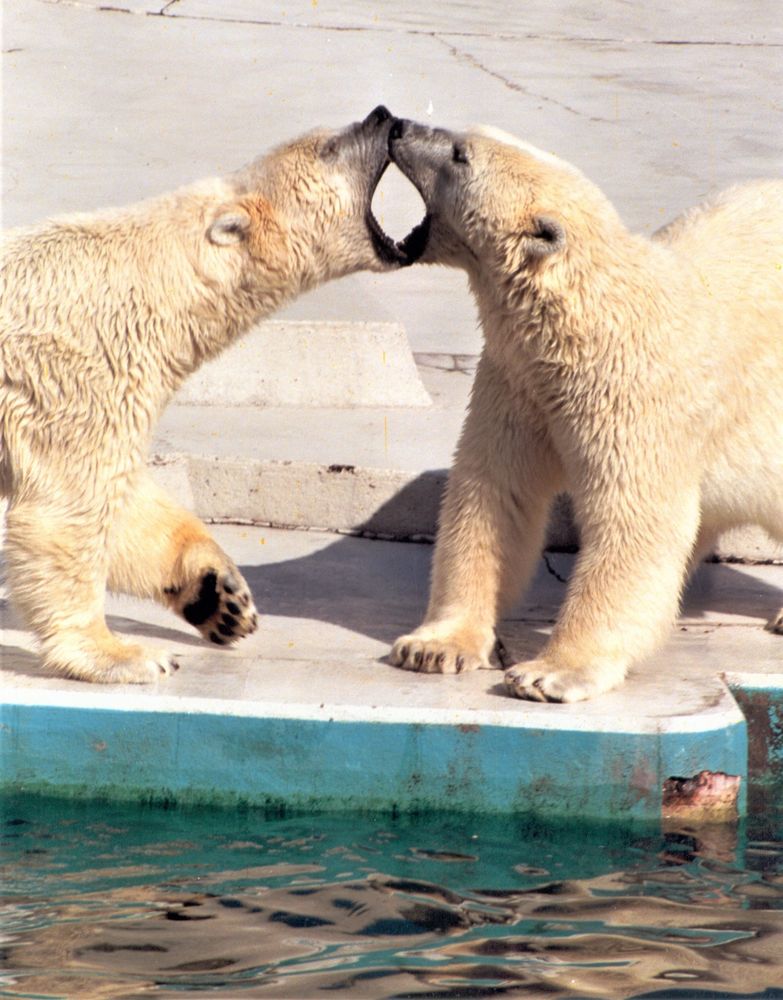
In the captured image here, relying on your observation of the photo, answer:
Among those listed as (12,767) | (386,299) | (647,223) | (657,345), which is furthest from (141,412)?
(647,223)

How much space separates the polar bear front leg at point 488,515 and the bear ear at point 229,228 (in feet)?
2.45

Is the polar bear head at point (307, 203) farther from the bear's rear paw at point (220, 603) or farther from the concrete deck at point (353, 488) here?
the concrete deck at point (353, 488)

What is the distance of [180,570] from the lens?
393cm

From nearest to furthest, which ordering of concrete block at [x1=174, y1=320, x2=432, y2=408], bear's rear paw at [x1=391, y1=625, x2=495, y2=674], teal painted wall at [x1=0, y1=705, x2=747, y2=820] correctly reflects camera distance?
teal painted wall at [x1=0, y1=705, x2=747, y2=820] → bear's rear paw at [x1=391, y1=625, x2=495, y2=674] → concrete block at [x1=174, y1=320, x2=432, y2=408]

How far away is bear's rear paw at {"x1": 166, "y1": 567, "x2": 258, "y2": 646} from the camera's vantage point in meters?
3.90

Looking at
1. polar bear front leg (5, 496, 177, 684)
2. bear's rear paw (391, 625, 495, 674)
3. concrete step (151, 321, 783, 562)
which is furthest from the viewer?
concrete step (151, 321, 783, 562)

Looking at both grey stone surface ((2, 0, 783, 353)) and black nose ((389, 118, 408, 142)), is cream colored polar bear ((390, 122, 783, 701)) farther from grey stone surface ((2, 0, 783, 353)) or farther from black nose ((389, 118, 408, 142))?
grey stone surface ((2, 0, 783, 353))

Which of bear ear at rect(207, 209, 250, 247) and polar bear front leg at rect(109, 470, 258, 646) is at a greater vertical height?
bear ear at rect(207, 209, 250, 247)

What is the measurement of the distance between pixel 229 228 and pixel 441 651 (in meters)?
1.11

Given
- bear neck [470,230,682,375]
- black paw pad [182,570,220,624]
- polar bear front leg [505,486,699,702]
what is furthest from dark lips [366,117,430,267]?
black paw pad [182,570,220,624]

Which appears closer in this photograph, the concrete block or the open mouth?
the open mouth

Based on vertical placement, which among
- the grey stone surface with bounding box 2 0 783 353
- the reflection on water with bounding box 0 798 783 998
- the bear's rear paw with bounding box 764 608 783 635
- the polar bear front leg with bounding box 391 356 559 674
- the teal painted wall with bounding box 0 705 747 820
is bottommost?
the reflection on water with bounding box 0 798 783 998

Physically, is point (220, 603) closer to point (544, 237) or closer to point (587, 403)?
point (587, 403)

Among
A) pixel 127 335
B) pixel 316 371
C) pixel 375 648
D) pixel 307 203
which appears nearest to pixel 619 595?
pixel 375 648
